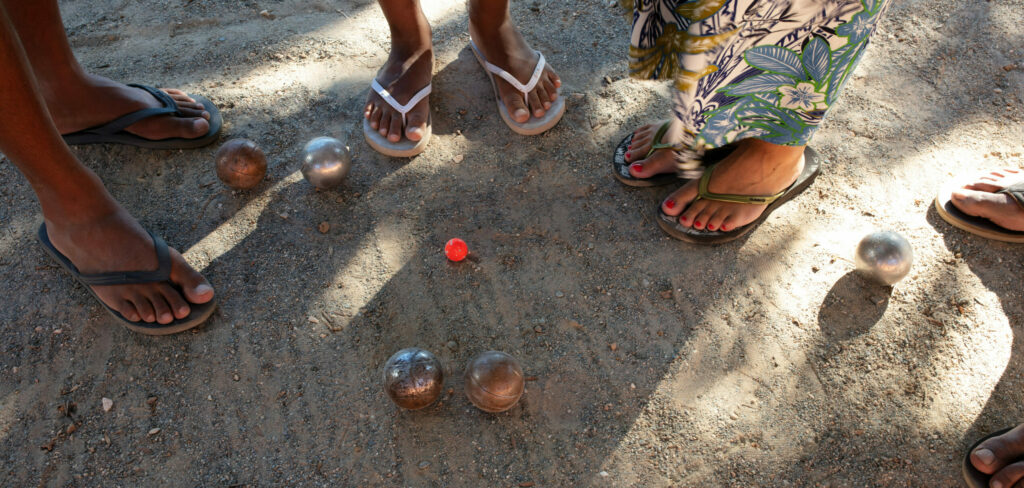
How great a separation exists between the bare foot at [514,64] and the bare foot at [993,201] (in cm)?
194

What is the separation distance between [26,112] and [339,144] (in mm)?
1128

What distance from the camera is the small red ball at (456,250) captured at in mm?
2633

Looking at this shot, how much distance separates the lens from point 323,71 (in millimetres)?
3488

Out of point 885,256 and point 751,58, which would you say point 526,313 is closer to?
point 751,58

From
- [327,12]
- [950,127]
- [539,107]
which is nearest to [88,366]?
[539,107]

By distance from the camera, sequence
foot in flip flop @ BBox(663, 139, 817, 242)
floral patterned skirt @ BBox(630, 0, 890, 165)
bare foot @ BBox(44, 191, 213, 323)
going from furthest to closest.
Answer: foot in flip flop @ BBox(663, 139, 817, 242) < bare foot @ BBox(44, 191, 213, 323) < floral patterned skirt @ BBox(630, 0, 890, 165)

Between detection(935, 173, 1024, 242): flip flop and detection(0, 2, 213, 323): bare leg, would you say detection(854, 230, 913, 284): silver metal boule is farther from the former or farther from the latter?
detection(0, 2, 213, 323): bare leg

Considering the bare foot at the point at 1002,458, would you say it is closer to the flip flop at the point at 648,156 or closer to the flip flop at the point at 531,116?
the flip flop at the point at 648,156

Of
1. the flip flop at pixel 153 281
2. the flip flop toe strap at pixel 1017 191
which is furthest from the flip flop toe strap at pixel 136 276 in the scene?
the flip flop toe strap at pixel 1017 191

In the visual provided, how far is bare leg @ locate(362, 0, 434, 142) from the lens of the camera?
303cm

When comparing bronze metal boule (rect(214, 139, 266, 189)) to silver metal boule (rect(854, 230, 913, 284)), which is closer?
silver metal boule (rect(854, 230, 913, 284))

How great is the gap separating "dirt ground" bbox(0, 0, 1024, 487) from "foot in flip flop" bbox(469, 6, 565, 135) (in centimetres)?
11

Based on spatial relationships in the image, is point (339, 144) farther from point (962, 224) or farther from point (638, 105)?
point (962, 224)

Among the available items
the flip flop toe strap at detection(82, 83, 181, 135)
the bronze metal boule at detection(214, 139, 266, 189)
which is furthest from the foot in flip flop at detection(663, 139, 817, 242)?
the flip flop toe strap at detection(82, 83, 181, 135)
